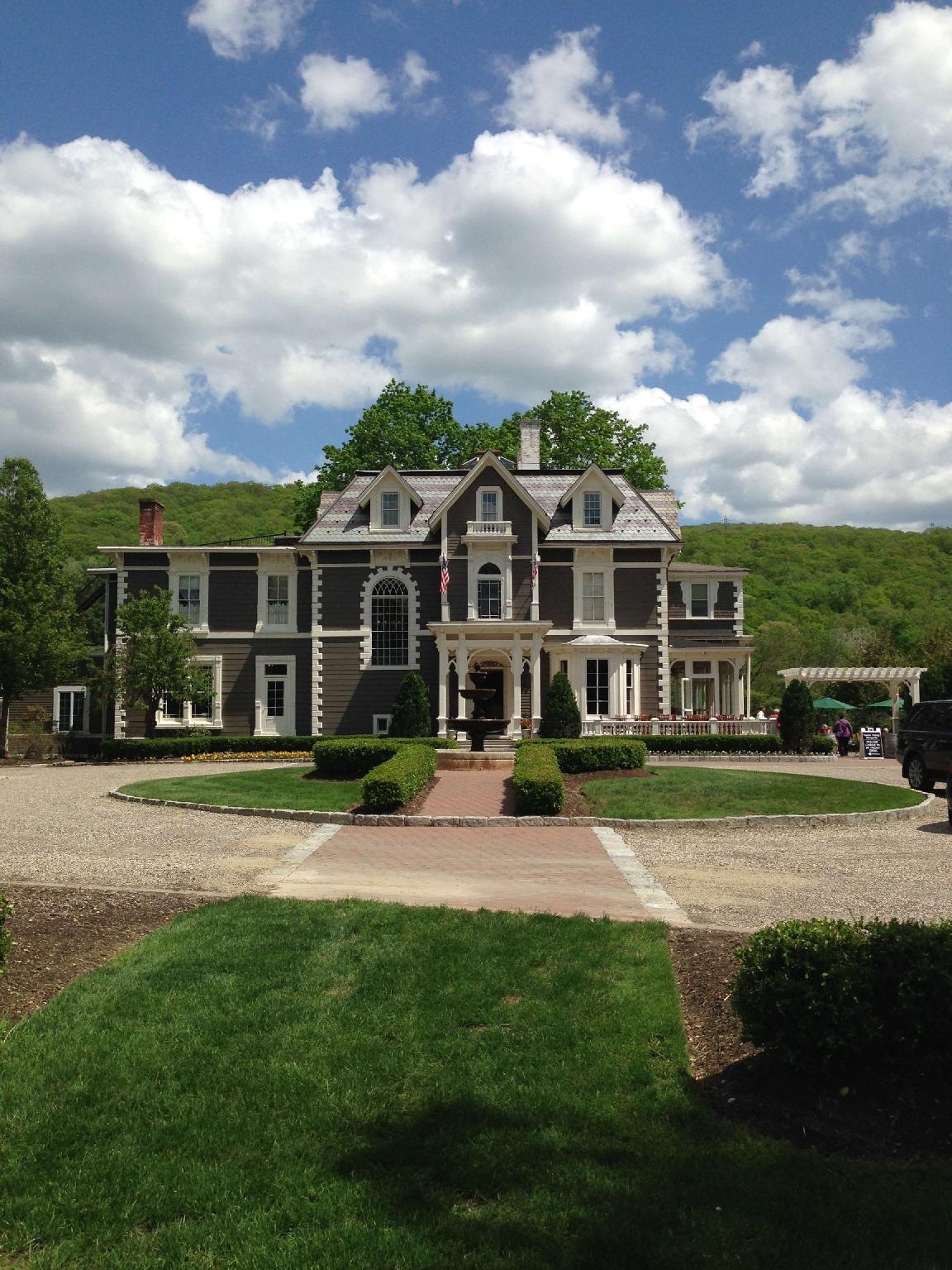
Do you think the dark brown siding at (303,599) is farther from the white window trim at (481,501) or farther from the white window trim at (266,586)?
the white window trim at (481,501)

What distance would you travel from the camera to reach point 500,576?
36.8 metres

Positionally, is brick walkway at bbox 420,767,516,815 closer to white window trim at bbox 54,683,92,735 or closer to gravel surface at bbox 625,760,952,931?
gravel surface at bbox 625,760,952,931

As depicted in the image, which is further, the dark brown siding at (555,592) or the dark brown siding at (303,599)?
the dark brown siding at (303,599)

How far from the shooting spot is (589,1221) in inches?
160

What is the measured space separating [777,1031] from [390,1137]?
2.14 meters

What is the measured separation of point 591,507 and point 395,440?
1525cm

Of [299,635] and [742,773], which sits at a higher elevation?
[299,635]

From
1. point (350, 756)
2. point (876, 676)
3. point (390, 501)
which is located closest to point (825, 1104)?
point (350, 756)

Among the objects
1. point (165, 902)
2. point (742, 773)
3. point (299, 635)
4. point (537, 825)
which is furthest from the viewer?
point (299, 635)

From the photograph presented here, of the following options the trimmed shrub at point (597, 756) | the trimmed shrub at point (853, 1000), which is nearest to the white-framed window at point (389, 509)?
the trimmed shrub at point (597, 756)

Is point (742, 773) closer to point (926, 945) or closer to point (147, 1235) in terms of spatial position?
point (926, 945)

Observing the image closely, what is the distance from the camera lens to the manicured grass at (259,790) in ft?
60.4

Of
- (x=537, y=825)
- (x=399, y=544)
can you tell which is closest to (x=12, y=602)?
(x=399, y=544)

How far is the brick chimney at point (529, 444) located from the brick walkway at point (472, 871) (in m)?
28.5
